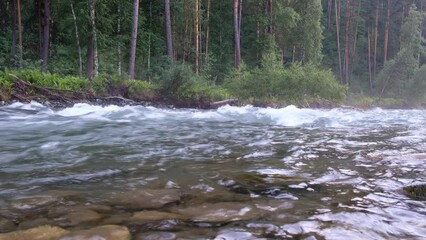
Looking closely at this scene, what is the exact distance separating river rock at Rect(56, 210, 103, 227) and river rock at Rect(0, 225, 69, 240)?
0.47 ft

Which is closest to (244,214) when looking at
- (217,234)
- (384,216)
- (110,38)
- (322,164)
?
(217,234)

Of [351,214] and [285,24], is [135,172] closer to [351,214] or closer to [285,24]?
[351,214]

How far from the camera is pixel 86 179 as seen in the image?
4.22 m

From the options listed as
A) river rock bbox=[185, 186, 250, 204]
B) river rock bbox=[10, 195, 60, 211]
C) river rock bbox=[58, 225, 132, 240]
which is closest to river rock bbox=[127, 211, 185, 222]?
river rock bbox=[58, 225, 132, 240]

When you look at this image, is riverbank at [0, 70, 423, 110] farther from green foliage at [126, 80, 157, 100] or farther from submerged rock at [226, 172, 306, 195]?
submerged rock at [226, 172, 306, 195]

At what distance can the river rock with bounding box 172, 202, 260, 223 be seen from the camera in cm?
304

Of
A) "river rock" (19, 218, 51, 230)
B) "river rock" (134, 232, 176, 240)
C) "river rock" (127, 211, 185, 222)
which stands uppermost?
"river rock" (19, 218, 51, 230)

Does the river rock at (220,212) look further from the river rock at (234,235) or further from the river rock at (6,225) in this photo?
the river rock at (6,225)

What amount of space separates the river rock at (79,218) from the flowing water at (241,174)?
10 cm

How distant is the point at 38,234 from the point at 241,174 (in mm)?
2483

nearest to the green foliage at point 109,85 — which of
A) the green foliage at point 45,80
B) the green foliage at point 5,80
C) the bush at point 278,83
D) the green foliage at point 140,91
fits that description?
the green foliage at point 140,91

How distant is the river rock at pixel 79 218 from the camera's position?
2850 mm

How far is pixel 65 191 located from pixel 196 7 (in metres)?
22.3

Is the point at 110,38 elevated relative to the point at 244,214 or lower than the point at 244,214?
elevated
